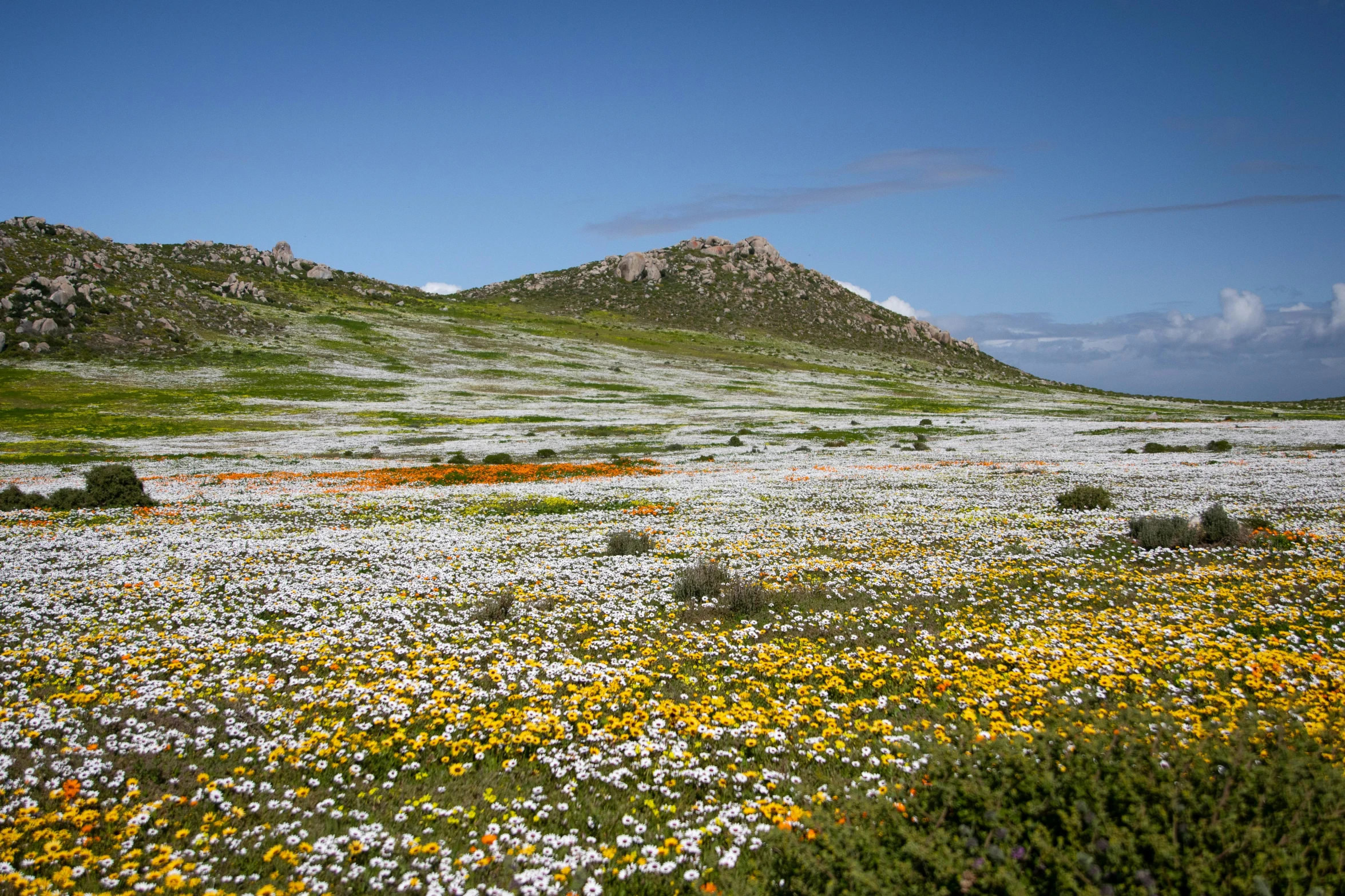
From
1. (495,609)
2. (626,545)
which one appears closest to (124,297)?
(626,545)

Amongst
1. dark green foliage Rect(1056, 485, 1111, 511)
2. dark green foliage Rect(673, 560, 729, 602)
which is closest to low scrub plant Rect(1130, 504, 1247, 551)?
dark green foliage Rect(1056, 485, 1111, 511)

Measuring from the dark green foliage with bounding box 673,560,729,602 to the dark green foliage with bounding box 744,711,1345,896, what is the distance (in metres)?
9.27

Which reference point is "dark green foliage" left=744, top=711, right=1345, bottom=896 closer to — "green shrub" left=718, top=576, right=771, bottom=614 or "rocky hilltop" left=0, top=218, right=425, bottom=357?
"green shrub" left=718, top=576, right=771, bottom=614

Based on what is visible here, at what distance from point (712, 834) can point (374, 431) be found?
63.7 m

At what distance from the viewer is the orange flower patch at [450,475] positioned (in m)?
35.3

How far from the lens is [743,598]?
1425 cm

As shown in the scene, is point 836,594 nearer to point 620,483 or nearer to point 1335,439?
point 620,483

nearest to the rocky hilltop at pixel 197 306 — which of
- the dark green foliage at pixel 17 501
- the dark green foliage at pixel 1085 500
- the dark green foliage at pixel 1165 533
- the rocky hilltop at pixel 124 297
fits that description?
the rocky hilltop at pixel 124 297

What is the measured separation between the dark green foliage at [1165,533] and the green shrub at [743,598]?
38.0 feet

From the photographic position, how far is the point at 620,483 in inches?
1358

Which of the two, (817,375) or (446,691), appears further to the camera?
(817,375)

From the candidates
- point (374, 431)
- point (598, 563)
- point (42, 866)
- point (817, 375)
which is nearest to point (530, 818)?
point (42, 866)

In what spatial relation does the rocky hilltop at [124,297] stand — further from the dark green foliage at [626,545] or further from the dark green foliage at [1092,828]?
the dark green foliage at [1092,828]

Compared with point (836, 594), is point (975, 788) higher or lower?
higher
